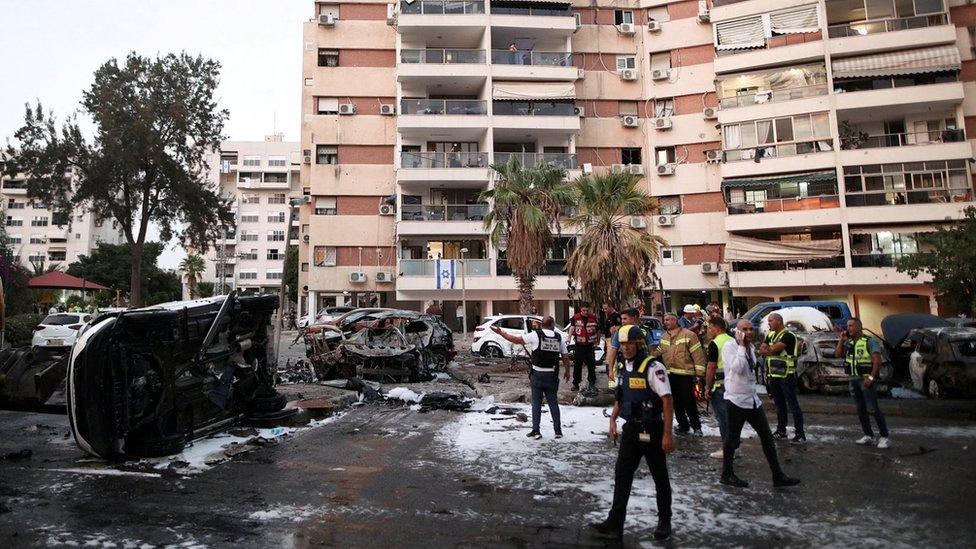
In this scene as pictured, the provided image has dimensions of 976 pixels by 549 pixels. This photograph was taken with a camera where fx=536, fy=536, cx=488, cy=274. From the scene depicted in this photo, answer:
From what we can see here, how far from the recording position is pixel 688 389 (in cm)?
789

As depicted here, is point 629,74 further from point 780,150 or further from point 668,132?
point 780,150

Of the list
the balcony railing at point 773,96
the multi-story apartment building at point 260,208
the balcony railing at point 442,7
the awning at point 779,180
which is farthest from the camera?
the multi-story apartment building at point 260,208

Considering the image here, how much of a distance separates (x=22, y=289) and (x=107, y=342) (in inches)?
1188

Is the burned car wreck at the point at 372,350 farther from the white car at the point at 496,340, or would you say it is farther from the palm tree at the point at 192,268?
the palm tree at the point at 192,268

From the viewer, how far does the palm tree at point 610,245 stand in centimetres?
1833

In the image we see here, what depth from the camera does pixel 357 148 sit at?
35.0m

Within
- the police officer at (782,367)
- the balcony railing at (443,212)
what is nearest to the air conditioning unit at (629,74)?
the balcony railing at (443,212)

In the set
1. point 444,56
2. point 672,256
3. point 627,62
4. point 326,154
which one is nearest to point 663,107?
point 627,62

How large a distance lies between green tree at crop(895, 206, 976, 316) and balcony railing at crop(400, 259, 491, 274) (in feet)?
65.1

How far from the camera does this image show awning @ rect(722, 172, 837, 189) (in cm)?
2769

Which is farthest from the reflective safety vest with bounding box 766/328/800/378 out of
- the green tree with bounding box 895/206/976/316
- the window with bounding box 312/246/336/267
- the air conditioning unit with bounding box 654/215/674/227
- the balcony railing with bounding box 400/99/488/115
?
the window with bounding box 312/246/336/267

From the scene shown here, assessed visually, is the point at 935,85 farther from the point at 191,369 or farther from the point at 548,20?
the point at 191,369

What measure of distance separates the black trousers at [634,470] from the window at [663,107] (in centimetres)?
3367

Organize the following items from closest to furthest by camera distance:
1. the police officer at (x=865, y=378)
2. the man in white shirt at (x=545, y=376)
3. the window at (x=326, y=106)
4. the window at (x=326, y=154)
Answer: the police officer at (x=865, y=378), the man in white shirt at (x=545, y=376), the window at (x=326, y=154), the window at (x=326, y=106)
